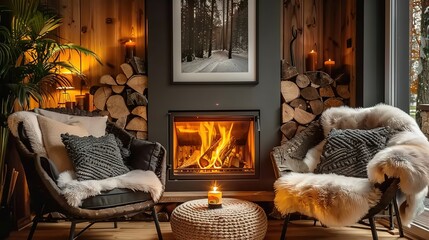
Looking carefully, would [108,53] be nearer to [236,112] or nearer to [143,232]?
[236,112]

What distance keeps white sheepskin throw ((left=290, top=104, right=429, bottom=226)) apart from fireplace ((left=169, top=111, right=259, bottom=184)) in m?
0.63

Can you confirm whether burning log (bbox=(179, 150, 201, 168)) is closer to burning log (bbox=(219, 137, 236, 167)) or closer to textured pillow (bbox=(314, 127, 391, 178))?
burning log (bbox=(219, 137, 236, 167))

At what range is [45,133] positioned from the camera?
2.93m

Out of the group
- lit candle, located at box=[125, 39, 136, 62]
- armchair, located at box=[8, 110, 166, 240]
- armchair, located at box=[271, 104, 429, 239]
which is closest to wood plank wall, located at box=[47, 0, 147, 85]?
lit candle, located at box=[125, 39, 136, 62]

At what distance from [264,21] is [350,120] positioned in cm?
110

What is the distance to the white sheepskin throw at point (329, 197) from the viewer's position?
247 cm

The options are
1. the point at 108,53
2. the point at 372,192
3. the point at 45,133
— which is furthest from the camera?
the point at 108,53

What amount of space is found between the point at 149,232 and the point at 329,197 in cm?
142

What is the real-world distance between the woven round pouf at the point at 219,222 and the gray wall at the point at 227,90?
2.74 ft

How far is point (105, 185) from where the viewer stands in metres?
2.61

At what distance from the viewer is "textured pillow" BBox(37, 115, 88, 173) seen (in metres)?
2.90

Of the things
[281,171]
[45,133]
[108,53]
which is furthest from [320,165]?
[108,53]

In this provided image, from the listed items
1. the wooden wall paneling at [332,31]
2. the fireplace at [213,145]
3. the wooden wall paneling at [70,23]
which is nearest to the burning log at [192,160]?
the fireplace at [213,145]

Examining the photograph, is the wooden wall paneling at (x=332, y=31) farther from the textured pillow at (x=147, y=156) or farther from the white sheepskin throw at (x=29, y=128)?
the white sheepskin throw at (x=29, y=128)
